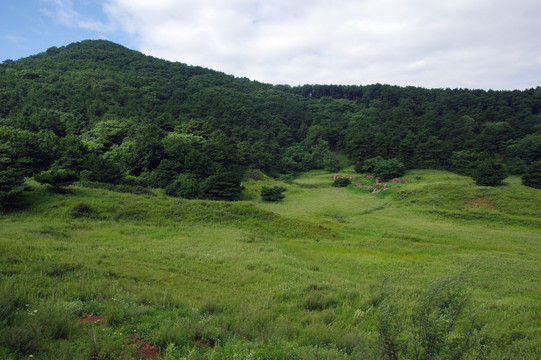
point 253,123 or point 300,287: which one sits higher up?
point 253,123

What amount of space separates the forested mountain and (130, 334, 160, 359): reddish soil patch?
790 inches

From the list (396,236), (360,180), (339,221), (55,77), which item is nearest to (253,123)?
(360,180)

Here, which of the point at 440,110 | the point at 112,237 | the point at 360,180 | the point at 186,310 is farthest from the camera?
the point at 440,110

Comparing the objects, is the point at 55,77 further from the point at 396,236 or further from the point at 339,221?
the point at 396,236

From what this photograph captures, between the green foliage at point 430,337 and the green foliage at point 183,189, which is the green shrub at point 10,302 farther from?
the green foliage at point 183,189

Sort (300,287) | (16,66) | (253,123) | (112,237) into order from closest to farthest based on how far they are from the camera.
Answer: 1. (300,287)
2. (112,237)
3. (16,66)
4. (253,123)

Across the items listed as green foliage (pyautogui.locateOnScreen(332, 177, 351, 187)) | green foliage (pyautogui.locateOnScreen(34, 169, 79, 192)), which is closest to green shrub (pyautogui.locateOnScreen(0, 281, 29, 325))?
green foliage (pyautogui.locateOnScreen(34, 169, 79, 192))

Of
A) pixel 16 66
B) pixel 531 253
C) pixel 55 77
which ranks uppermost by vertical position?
pixel 16 66

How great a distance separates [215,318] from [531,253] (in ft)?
74.8

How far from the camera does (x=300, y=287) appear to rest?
8.40m

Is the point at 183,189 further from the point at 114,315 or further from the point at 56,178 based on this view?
the point at 114,315

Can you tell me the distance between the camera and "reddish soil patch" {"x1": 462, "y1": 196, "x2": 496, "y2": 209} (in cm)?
3303

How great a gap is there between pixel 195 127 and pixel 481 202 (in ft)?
182

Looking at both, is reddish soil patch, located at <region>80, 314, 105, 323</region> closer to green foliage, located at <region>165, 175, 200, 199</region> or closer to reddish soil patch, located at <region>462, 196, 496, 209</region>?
green foliage, located at <region>165, 175, 200, 199</region>
